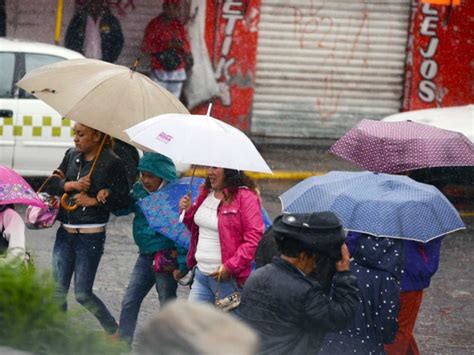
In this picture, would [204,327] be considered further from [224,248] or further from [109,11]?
[109,11]

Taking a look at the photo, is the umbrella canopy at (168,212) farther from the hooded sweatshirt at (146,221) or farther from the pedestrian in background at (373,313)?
the pedestrian in background at (373,313)

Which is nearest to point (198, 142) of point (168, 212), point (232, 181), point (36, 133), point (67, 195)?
point (232, 181)

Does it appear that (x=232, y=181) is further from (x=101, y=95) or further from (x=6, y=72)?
(x=6, y=72)

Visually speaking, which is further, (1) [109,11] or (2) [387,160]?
(1) [109,11]

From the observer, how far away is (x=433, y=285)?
32.7 ft

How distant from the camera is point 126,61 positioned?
1631cm

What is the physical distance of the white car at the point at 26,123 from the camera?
11.9 meters

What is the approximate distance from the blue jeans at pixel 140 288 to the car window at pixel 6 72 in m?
5.16

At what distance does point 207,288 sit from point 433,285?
150 inches

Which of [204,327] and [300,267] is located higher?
[204,327]

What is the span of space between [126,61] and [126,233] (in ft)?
18.7

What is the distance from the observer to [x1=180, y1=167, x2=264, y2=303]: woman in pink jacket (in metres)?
6.38

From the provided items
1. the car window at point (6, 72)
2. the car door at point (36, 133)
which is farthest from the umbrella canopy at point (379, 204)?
the car window at point (6, 72)

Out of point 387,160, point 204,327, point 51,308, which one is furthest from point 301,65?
point 204,327
